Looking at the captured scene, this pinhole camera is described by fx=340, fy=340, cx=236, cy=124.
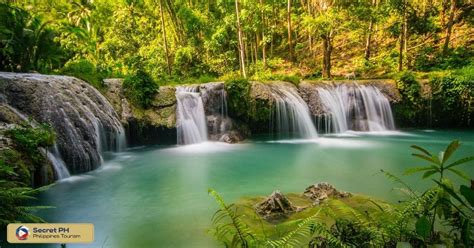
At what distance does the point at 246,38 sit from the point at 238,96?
1195 centimetres

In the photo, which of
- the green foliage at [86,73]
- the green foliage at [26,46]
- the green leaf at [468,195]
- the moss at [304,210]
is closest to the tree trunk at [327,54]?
the green foliage at [86,73]

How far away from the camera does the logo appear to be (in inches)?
85.3

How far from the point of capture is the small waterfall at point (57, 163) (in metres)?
7.13

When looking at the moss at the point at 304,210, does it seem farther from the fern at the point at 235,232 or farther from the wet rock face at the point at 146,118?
the wet rock face at the point at 146,118

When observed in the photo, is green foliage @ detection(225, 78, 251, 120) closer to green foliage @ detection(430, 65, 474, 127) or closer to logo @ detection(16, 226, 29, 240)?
green foliage @ detection(430, 65, 474, 127)

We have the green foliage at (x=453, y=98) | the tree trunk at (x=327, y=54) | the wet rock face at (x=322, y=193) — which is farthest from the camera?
the tree trunk at (x=327, y=54)

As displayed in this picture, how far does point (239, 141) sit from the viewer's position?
42.4ft

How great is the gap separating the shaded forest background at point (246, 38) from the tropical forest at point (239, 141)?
0.15 metres

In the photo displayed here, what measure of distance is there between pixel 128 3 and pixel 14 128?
2322 cm

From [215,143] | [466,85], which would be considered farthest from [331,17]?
[215,143]

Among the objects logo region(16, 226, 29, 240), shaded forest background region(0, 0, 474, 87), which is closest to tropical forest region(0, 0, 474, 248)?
logo region(16, 226, 29, 240)

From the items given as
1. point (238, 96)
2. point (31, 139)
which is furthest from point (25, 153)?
point (238, 96)

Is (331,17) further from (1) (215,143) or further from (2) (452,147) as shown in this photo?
(2) (452,147)

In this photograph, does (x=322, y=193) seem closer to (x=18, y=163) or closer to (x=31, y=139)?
(x=18, y=163)
